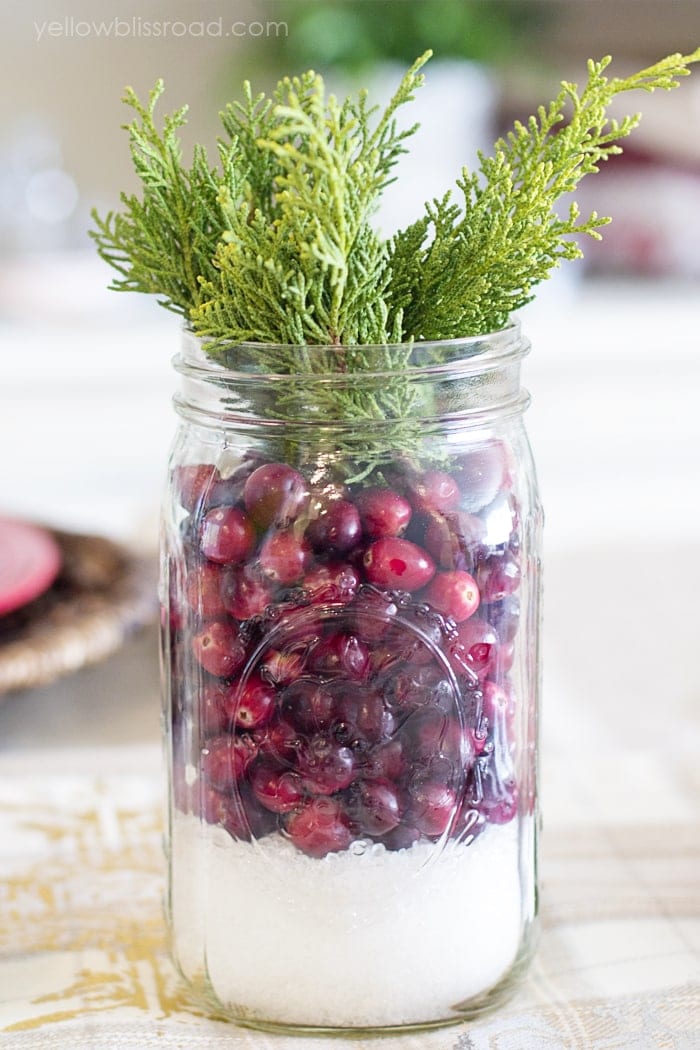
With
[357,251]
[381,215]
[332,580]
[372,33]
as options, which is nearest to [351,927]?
[332,580]

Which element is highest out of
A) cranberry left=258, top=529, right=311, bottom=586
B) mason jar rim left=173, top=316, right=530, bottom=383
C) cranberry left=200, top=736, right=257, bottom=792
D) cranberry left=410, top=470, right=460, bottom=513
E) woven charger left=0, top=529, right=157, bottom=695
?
mason jar rim left=173, top=316, right=530, bottom=383

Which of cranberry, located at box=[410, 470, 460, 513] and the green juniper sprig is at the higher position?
the green juniper sprig

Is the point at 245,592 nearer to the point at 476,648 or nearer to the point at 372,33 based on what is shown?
the point at 476,648

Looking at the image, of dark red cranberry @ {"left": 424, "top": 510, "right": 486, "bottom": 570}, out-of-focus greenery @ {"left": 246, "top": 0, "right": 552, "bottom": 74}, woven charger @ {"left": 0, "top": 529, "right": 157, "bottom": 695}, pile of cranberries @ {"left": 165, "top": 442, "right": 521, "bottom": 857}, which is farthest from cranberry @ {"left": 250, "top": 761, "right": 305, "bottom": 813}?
out-of-focus greenery @ {"left": 246, "top": 0, "right": 552, "bottom": 74}

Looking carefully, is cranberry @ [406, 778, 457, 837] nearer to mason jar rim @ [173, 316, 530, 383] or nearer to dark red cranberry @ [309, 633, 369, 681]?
dark red cranberry @ [309, 633, 369, 681]

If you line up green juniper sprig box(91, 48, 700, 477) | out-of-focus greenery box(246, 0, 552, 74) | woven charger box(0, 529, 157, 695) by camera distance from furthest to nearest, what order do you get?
1. out-of-focus greenery box(246, 0, 552, 74)
2. woven charger box(0, 529, 157, 695)
3. green juniper sprig box(91, 48, 700, 477)

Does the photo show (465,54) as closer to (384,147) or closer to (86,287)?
(86,287)

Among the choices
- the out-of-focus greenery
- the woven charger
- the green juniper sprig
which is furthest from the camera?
the out-of-focus greenery
